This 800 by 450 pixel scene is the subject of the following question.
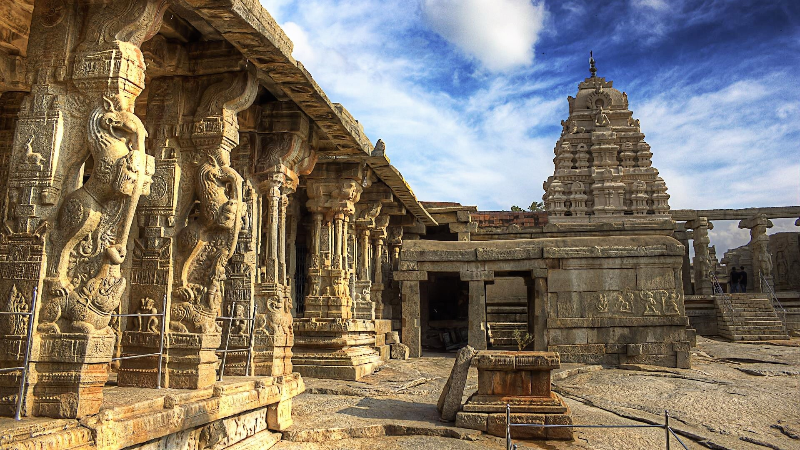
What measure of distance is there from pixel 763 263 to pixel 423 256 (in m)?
18.6

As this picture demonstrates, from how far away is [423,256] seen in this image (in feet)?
49.9

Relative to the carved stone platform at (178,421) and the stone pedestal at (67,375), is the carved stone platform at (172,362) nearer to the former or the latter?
the carved stone platform at (178,421)

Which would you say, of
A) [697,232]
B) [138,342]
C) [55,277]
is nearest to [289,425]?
[138,342]

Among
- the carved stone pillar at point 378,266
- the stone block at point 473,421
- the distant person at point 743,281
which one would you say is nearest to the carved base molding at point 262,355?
the stone block at point 473,421

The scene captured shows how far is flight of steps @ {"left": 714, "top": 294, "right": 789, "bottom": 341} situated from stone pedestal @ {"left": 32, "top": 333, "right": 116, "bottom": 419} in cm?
2059

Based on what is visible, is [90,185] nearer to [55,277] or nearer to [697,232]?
[55,277]

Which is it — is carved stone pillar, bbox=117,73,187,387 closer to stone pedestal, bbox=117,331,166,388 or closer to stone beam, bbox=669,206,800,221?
stone pedestal, bbox=117,331,166,388

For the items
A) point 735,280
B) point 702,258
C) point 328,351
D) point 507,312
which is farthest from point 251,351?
point 735,280

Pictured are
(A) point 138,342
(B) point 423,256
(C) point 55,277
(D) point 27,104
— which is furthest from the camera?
(B) point 423,256

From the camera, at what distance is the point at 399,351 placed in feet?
48.1

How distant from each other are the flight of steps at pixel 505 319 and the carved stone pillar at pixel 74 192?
1442cm

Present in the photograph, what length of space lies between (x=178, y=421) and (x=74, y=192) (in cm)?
179

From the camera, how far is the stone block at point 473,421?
269 inches

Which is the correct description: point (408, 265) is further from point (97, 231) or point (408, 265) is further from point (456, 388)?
point (97, 231)
